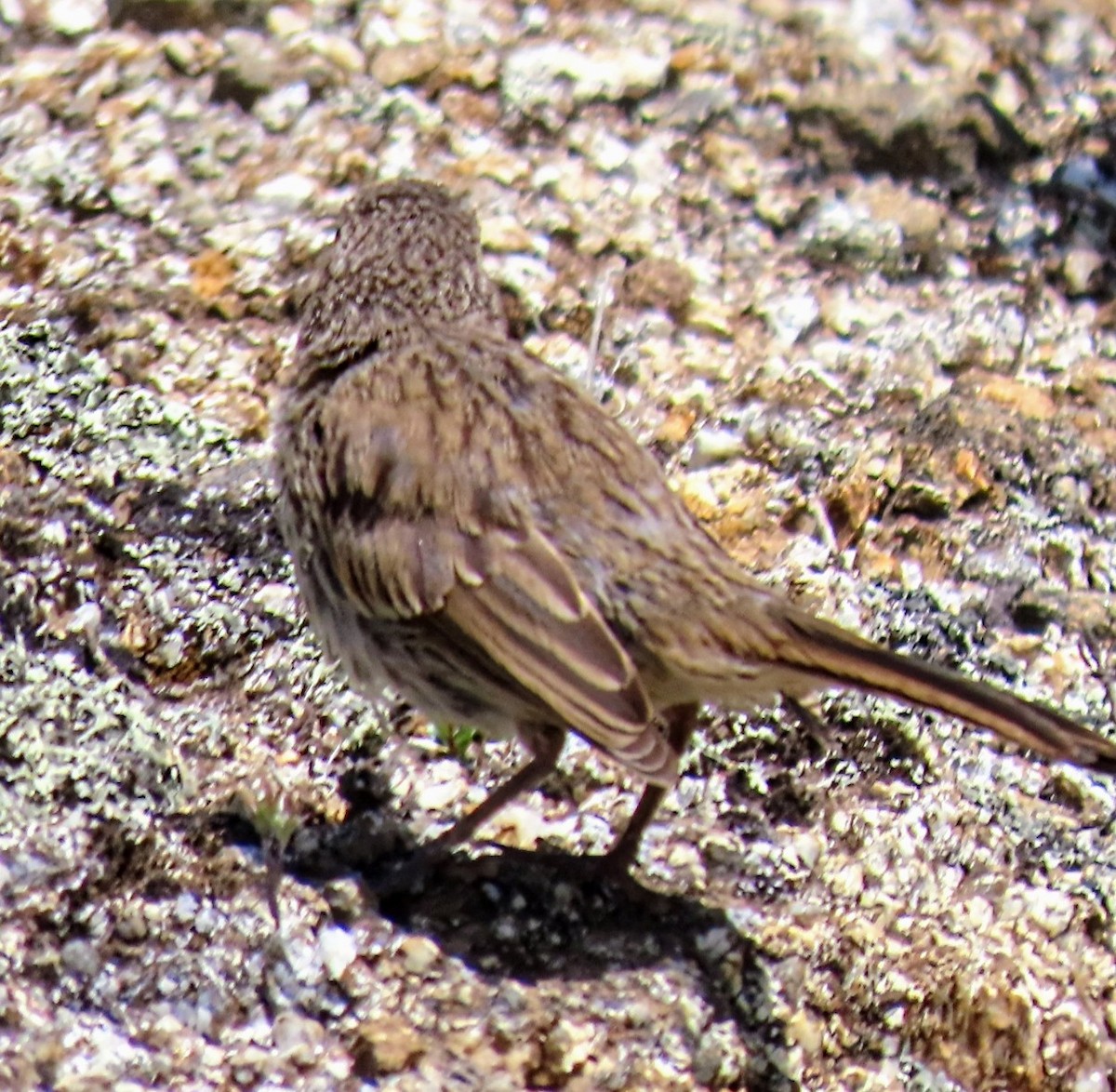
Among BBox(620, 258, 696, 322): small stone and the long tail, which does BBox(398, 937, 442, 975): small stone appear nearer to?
the long tail

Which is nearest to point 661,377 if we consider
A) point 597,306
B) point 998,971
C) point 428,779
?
point 597,306

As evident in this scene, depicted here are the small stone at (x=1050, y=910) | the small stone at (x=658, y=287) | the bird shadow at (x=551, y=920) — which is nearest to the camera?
the bird shadow at (x=551, y=920)

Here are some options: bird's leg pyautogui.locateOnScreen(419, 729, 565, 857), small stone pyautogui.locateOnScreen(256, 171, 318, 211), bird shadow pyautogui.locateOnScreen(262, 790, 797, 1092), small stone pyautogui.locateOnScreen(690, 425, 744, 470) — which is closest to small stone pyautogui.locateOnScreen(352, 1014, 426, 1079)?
bird shadow pyautogui.locateOnScreen(262, 790, 797, 1092)

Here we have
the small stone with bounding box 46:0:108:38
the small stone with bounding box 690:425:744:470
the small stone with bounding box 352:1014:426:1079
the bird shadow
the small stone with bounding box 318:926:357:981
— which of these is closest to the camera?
the small stone with bounding box 352:1014:426:1079

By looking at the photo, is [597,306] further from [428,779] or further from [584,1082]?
[584,1082]

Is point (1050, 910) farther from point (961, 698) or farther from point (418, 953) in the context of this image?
point (418, 953)

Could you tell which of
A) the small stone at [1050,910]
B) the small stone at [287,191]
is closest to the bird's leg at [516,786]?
the small stone at [1050,910]

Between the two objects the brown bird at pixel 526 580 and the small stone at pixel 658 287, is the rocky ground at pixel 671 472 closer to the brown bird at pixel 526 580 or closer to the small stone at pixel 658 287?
the small stone at pixel 658 287

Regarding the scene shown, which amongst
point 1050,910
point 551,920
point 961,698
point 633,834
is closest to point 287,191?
point 633,834
